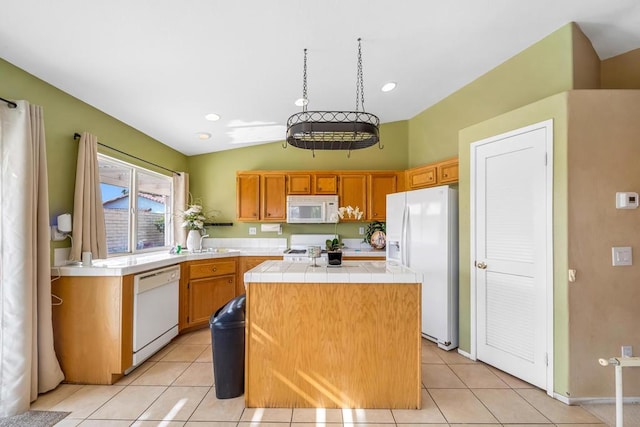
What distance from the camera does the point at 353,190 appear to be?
436cm

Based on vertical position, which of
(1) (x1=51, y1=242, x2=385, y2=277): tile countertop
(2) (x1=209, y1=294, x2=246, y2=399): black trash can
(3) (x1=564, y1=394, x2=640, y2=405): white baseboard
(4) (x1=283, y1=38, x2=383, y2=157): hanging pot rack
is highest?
(4) (x1=283, y1=38, x2=383, y2=157): hanging pot rack

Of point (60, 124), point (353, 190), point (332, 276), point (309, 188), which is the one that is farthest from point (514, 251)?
point (60, 124)

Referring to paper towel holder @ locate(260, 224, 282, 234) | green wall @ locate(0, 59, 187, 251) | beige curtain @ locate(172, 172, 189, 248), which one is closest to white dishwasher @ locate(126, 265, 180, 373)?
green wall @ locate(0, 59, 187, 251)

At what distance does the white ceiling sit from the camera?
1884 mm

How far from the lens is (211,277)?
3.72 meters

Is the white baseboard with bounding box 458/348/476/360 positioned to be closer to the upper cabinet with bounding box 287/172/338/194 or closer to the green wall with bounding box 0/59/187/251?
the upper cabinet with bounding box 287/172/338/194

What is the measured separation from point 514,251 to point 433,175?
1507mm

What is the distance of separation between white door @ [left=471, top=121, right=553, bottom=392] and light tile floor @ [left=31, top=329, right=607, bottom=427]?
8.6 inches

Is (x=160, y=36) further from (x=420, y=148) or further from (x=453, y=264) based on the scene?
(x=420, y=148)

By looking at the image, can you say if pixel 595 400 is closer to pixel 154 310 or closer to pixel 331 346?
pixel 331 346

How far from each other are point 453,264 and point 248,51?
270cm

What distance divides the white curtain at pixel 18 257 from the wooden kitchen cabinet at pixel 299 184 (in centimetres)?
272

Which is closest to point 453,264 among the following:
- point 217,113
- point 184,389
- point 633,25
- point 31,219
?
point 633,25

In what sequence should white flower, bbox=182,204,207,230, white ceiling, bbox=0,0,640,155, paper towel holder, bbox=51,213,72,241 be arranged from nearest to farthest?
1. white ceiling, bbox=0,0,640,155
2. paper towel holder, bbox=51,213,72,241
3. white flower, bbox=182,204,207,230
